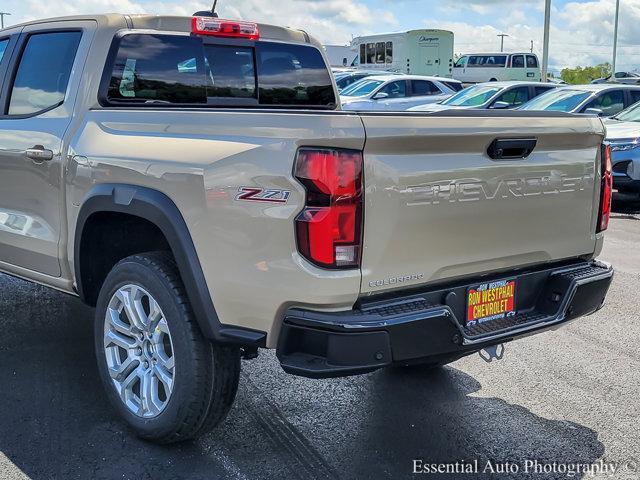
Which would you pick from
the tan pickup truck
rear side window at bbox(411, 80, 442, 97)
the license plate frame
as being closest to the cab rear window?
the tan pickup truck

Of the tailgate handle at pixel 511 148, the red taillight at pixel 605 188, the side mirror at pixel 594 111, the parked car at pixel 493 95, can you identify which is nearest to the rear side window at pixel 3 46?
the tailgate handle at pixel 511 148

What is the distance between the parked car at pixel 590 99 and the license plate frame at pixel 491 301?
10003 millimetres

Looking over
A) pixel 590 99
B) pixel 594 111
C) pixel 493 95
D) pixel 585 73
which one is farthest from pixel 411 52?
pixel 585 73

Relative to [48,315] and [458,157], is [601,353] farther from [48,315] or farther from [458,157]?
[48,315]

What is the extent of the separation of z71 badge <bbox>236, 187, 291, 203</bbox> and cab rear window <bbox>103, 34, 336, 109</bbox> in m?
1.40

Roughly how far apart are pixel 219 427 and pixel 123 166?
1372 millimetres

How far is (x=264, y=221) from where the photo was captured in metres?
2.85

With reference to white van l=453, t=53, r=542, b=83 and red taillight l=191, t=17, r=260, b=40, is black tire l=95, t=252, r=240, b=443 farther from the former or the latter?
white van l=453, t=53, r=542, b=83

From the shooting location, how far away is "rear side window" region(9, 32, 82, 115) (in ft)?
13.4

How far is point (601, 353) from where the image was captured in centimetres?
472

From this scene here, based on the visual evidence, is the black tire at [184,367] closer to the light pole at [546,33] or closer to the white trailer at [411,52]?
Result: the light pole at [546,33]

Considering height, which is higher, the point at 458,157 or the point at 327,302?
the point at 458,157

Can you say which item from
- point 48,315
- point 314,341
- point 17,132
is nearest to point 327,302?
point 314,341

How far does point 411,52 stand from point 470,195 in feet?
115
